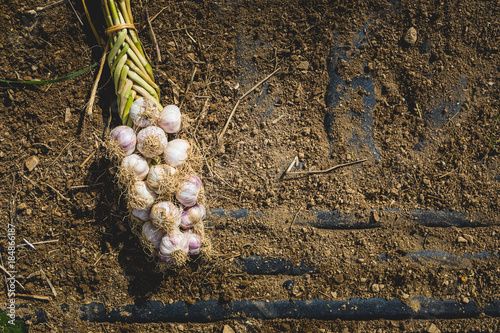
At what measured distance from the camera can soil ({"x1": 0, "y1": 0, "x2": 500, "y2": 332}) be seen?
65.2 inches

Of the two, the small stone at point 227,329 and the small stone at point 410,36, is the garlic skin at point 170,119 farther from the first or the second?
the small stone at point 410,36

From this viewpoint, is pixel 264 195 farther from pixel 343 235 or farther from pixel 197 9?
pixel 197 9

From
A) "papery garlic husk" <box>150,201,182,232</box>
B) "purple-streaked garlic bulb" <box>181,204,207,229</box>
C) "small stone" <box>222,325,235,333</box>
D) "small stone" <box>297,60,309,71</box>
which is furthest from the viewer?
"small stone" <box>297,60,309,71</box>

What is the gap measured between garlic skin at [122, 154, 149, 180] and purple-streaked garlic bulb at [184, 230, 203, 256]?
390 mm

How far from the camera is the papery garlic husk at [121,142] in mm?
1490

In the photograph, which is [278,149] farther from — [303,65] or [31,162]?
[31,162]

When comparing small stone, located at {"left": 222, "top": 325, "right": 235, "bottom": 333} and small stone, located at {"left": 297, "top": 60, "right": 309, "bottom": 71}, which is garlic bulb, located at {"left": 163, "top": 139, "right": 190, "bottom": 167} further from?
small stone, located at {"left": 222, "top": 325, "right": 235, "bottom": 333}

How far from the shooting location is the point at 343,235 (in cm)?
177

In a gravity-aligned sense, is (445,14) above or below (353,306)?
above

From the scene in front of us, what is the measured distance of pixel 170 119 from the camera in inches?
60.4

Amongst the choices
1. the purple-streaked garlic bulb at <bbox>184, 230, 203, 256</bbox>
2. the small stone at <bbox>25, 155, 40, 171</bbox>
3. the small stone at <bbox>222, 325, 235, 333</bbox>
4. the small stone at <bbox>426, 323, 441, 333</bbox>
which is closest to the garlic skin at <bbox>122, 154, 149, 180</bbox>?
the purple-streaked garlic bulb at <bbox>184, 230, 203, 256</bbox>

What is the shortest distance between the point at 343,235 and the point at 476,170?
0.94 m

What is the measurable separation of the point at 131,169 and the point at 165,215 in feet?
0.95

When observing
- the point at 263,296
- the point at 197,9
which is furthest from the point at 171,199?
the point at 197,9
